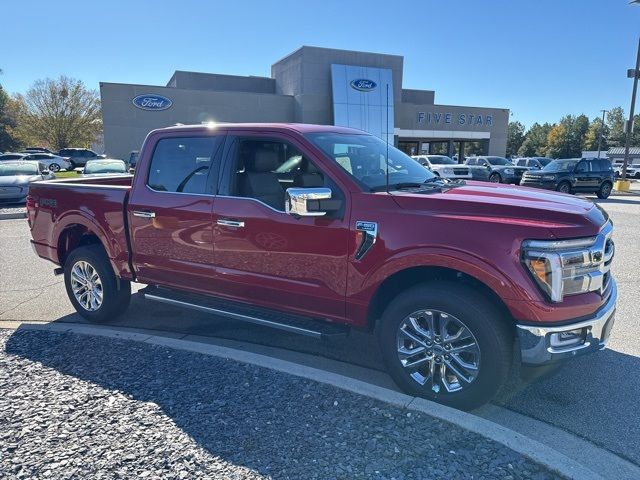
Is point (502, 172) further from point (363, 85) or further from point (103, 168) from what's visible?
point (103, 168)

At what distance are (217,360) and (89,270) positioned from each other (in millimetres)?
2025

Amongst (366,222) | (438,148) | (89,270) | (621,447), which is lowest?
(621,447)

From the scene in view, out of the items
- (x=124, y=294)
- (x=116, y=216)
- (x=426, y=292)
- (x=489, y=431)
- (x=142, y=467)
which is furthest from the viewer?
(x=124, y=294)

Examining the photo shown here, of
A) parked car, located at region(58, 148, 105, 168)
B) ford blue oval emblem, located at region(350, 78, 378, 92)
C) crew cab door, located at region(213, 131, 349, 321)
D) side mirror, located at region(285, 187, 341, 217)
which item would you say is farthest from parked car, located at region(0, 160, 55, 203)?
ford blue oval emblem, located at region(350, 78, 378, 92)

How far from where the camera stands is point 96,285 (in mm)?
4953

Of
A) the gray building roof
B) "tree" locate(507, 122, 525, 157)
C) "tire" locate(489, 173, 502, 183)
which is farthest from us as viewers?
"tree" locate(507, 122, 525, 157)

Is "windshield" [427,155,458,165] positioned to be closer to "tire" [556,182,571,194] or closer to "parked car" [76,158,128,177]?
"tire" [556,182,571,194]

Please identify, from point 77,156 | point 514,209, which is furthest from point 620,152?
point 514,209

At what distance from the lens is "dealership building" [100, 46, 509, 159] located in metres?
34.4

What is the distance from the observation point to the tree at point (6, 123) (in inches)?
2131

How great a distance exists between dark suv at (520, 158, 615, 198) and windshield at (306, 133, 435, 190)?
Answer: 17.5 m

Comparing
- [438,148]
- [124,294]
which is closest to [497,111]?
[438,148]

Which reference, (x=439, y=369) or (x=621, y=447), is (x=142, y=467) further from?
(x=621, y=447)

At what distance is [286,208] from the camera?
352 centimetres
